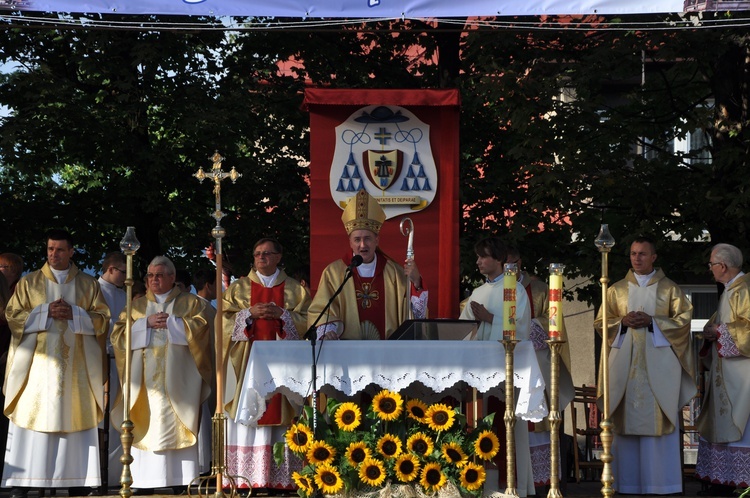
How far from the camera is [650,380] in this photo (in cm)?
1123

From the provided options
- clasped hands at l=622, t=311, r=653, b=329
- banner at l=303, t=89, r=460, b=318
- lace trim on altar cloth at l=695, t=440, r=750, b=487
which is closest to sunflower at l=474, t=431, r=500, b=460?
clasped hands at l=622, t=311, r=653, b=329

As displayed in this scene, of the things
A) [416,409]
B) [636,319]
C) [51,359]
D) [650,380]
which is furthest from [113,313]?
[650,380]

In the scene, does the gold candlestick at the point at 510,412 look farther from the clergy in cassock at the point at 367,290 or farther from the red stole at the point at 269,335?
the red stole at the point at 269,335

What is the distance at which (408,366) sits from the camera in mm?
8789

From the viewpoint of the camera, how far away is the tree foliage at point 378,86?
47.5ft

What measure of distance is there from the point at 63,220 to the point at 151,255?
1.32 meters

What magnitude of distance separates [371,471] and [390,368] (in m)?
0.67

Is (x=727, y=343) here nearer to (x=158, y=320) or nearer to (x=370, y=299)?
(x=370, y=299)

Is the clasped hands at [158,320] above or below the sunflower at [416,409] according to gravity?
above

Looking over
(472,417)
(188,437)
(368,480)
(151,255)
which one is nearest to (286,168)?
(151,255)

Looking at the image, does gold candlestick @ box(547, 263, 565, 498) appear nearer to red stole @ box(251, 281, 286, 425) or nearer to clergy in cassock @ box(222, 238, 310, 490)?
clergy in cassock @ box(222, 238, 310, 490)

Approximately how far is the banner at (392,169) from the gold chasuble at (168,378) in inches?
43.5

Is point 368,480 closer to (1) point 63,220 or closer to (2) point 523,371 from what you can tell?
(2) point 523,371

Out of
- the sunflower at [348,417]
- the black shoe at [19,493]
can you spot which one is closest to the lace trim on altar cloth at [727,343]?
the sunflower at [348,417]
